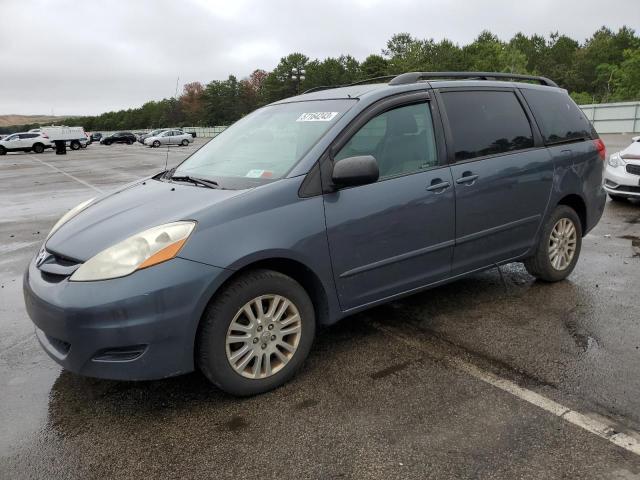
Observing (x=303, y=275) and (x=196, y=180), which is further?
(x=196, y=180)

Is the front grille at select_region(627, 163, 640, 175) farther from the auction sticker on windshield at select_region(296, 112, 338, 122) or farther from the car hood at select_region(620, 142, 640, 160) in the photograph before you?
the auction sticker on windshield at select_region(296, 112, 338, 122)

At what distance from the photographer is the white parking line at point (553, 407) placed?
258cm

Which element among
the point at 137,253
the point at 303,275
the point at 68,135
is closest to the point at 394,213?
the point at 303,275

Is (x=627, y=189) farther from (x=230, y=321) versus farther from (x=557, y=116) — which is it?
(x=230, y=321)

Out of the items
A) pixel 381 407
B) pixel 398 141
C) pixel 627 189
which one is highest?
pixel 398 141

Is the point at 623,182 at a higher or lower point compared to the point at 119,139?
lower

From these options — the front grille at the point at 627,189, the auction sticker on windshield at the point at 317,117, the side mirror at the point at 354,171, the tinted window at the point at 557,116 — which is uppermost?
the auction sticker on windshield at the point at 317,117

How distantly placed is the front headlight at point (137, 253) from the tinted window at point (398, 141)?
3.73 feet

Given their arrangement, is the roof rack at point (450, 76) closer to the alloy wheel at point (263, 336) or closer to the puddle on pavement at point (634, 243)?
the alloy wheel at point (263, 336)

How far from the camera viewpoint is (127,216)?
3223 millimetres

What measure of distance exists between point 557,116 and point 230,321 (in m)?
3.61

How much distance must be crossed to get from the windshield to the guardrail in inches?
1256

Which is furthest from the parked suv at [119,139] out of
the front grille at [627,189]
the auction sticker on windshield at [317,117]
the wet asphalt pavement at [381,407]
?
the auction sticker on windshield at [317,117]

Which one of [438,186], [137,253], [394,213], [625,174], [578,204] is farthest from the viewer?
[625,174]
